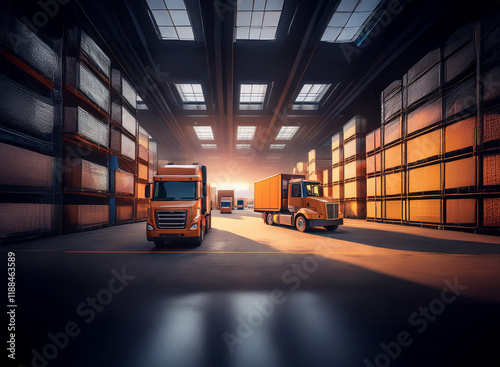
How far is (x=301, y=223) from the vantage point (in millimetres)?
11508

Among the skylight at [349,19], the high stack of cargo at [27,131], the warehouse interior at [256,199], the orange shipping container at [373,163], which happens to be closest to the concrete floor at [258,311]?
the warehouse interior at [256,199]

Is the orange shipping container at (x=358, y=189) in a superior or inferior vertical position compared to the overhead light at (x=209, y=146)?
inferior

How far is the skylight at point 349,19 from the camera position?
1060cm

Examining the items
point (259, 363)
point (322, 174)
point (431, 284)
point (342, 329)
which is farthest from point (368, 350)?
point (322, 174)

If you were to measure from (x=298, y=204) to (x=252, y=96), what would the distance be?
12743 mm

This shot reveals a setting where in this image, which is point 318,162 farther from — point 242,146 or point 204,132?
point 204,132

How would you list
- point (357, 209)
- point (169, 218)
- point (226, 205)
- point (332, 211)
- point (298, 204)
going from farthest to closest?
point (226, 205), point (357, 209), point (298, 204), point (332, 211), point (169, 218)

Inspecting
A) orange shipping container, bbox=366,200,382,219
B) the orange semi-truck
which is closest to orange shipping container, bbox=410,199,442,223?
orange shipping container, bbox=366,200,382,219

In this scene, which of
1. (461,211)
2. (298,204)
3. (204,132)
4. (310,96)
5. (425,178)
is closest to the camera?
(461,211)

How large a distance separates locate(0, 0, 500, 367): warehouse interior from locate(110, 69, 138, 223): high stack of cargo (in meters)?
0.15

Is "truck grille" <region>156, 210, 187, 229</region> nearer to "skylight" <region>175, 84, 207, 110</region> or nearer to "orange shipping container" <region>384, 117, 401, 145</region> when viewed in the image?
"skylight" <region>175, 84, 207, 110</region>

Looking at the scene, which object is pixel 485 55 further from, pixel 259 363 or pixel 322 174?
pixel 322 174

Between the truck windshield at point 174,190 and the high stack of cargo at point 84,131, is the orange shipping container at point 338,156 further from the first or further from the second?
the high stack of cargo at point 84,131

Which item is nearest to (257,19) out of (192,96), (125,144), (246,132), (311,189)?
(311,189)
